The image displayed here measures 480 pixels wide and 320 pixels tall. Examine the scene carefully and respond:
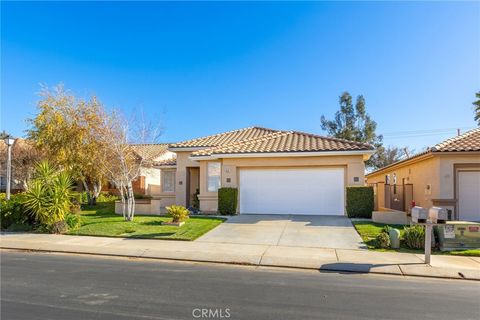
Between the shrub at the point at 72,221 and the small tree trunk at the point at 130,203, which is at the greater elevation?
the small tree trunk at the point at 130,203

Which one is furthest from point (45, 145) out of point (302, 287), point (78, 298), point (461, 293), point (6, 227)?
point (461, 293)

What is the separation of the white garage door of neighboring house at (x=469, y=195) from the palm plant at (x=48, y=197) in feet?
54.1

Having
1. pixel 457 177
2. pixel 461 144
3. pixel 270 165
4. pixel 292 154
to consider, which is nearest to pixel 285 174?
pixel 270 165

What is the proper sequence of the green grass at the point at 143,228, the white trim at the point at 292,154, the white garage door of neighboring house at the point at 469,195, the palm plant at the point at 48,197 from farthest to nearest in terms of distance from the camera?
the white trim at the point at 292,154 → the white garage door of neighboring house at the point at 469,195 → the palm plant at the point at 48,197 → the green grass at the point at 143,228

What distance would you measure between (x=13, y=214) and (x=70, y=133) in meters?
6.85

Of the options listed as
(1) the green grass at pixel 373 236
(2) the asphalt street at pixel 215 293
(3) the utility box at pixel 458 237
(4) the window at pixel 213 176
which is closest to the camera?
(2) the asphalt street at pixel 215 293

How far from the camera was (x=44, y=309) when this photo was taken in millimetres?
5195

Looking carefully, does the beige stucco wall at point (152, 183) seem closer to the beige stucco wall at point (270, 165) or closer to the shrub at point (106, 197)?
the shrub at point (106, 197)

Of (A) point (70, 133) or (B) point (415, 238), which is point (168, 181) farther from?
(B) point (415, 238)

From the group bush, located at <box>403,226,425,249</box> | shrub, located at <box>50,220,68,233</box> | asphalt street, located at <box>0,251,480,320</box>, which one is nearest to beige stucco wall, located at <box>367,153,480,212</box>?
bush, located at <box>403,226,425,249</box>

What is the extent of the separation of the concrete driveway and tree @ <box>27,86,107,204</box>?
947cm

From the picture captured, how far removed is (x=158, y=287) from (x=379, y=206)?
20.0 meters

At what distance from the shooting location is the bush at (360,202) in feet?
51.7

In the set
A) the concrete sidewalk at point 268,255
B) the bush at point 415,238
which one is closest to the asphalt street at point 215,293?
the concrete sidewalk at point 268,255
